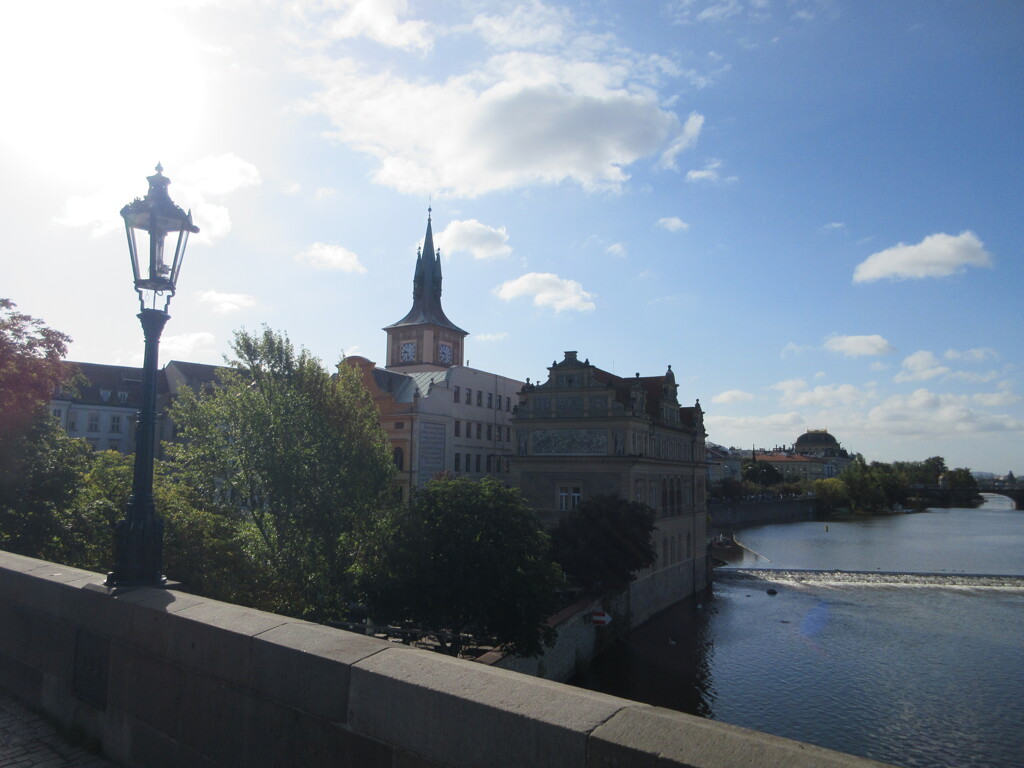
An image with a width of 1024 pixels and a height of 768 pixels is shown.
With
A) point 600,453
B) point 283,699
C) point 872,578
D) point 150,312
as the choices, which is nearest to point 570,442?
point 600,453

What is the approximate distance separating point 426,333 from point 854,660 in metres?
51.1

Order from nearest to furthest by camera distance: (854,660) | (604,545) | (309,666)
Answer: (309,666) < (854,660) < (604,545)

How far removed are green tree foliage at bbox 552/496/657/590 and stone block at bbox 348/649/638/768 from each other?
3324cm

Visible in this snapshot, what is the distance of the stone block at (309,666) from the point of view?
4.32 meters

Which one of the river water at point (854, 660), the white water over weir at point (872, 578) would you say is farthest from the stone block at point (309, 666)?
the white water over weir at point (872, 578)

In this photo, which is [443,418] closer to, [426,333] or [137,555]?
[426,333]

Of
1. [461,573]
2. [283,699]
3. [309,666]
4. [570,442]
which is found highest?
[570,442]

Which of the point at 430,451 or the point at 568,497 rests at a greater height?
the point at 430,451

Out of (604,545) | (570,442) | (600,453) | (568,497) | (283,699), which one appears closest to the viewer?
(283,699)

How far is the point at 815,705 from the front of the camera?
97.9ft

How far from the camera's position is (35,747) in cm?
598

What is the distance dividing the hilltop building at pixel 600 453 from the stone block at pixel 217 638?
121 feet

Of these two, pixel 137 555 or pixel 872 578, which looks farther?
pixel 872 578

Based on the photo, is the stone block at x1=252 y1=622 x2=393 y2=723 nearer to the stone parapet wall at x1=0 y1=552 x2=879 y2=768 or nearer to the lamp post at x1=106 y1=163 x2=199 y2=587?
the stone parapet wall at x1=0 y1=552 x2=879 y2=768
